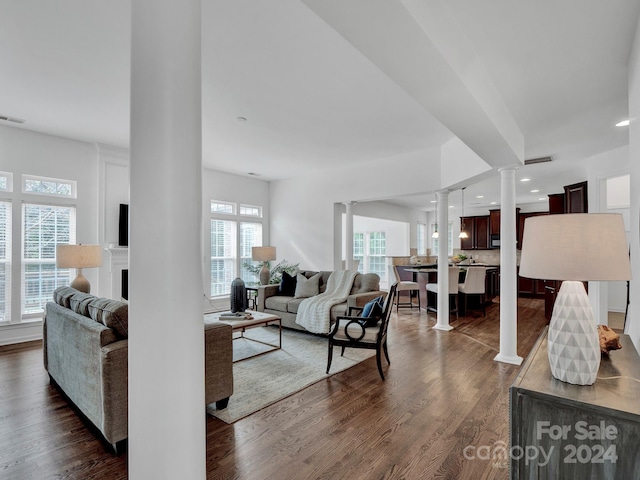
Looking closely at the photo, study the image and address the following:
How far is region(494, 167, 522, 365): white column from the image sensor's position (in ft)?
12.9

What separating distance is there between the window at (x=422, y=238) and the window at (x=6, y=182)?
34.4 feet

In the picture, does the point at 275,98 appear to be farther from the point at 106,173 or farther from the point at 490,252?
the point at 490,252

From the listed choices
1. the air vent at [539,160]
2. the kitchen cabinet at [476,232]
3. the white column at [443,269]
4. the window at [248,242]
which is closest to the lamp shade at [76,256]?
the window at [248,242]

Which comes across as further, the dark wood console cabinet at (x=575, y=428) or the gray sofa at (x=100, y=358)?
the gray sofa at (x=100, y=358)

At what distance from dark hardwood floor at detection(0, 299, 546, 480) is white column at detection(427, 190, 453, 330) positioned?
63.6 inches

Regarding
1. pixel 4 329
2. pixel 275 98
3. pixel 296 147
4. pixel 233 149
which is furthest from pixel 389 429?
pixel 4 329

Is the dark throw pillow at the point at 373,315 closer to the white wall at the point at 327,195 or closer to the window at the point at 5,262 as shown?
the white wall at the point at 327,195

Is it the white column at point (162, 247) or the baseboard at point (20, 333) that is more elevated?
the white column at point (162, 247)

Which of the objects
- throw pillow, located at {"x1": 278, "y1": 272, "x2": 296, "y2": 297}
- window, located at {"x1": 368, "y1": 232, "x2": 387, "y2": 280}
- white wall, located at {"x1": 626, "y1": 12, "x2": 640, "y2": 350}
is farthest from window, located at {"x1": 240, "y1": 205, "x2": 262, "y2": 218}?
white wall, located at {"x1": 626, "y1": 12, "x2": 640, "y2": 350}

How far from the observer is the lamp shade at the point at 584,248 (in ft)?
4.59

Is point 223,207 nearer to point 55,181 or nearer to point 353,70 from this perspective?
point 55,181

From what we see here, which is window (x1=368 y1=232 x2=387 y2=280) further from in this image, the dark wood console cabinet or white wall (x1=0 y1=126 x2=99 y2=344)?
the dark wood console cabinet

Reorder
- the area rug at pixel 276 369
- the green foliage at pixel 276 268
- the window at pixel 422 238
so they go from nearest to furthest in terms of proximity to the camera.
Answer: the area rug at pixel 276 369
the green foliage at pixel 276 268
the window at pixel 422 238

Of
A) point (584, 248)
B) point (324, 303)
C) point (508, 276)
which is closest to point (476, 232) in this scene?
point (508, 276)
